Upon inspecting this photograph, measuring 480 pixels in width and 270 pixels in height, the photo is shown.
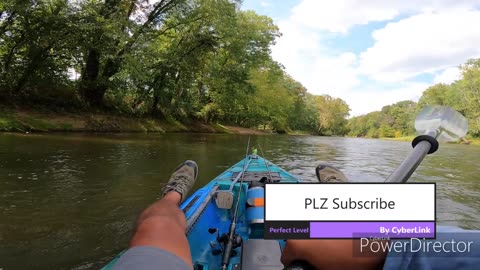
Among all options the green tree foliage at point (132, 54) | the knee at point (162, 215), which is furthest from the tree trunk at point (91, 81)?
the knee at point (162, 215)

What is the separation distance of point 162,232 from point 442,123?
143 centimetres

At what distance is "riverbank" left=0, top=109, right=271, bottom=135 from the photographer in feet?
50.2

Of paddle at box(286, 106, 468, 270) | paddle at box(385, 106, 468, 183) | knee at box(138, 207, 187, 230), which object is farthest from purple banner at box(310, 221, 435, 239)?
knee at box(138, 207, 187, 230)

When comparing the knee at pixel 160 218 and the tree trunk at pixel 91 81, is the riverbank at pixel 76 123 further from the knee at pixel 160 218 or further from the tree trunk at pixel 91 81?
the knee at pixel 160 218

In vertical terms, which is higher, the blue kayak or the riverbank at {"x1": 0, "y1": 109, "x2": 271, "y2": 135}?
the riverbank at {"x1": 0, "y1": 109, "x2": 271, "y2": 135}


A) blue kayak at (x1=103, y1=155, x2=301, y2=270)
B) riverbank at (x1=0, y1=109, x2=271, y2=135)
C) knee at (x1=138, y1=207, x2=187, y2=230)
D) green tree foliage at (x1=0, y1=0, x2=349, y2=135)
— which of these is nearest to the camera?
knee at (x1=138, y1=207, x2=187, y2=230)

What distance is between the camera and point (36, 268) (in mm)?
3275

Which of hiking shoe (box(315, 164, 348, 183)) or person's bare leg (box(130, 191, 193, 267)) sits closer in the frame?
person's bare leg (box(130, 191, 193, 267))

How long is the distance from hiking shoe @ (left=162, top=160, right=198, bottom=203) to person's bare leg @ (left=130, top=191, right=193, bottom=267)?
1450 mm

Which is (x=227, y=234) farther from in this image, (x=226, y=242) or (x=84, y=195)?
(x=84, y=195)

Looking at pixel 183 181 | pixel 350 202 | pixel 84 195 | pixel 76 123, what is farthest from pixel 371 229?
pixel 76 123

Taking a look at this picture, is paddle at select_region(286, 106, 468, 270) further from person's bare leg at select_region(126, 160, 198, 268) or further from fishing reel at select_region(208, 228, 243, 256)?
fishing reel at select_region(208, 228, 243, 256)

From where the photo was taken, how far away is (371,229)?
1380mm

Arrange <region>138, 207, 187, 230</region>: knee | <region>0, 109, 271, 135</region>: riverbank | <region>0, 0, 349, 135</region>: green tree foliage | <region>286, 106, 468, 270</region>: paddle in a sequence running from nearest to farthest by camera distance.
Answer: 1. <region>286, 106, 468, 270</region>: paddle
2. <region>138, 207, 187, 230</region>: knee
3. <region>0, 109, 271, 135</region>: riverbank
4. <region>0, 0, 349, 135</region>: green tree foliage
